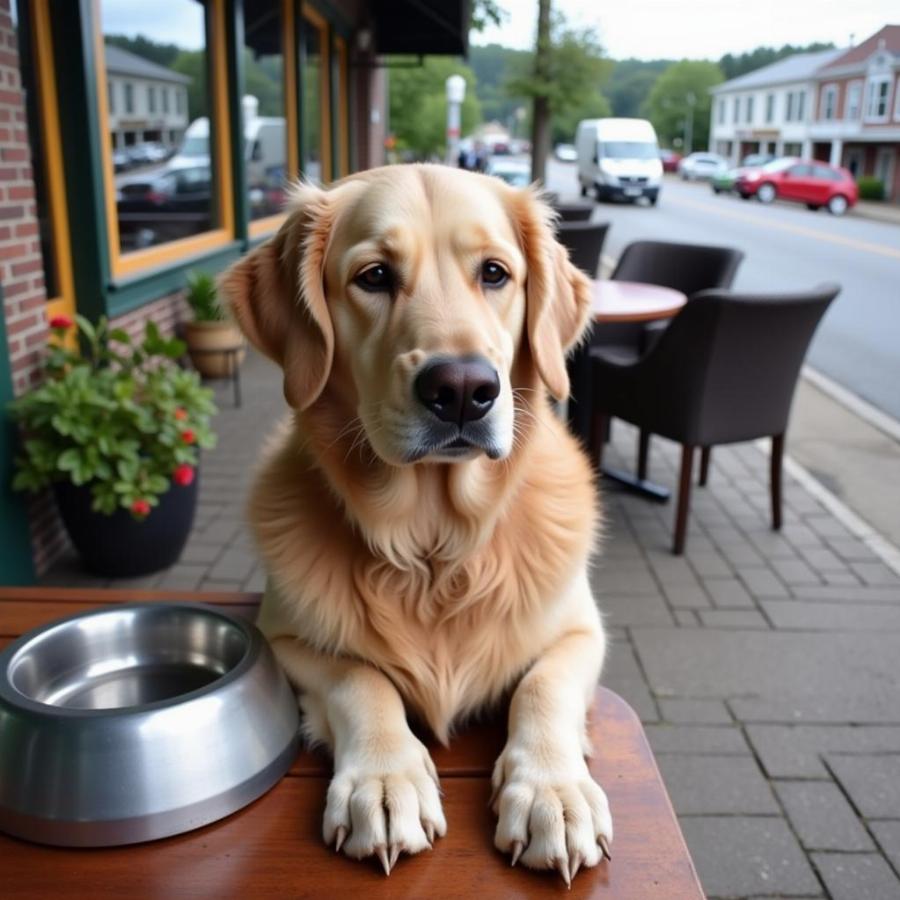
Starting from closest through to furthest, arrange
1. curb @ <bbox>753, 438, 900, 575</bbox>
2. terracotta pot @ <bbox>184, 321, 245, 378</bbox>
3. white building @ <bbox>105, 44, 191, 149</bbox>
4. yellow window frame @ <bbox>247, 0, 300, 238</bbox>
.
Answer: curb @ <bbox>753, 438, 900, 575</bbox>, white building @ <bbox>105, 44, 191, 149</bbox>, terracotta pot @ <bbox>184, 321, 245, 378</bbox>, yellow window frame @ <bbox>247, 0, 300, 238</bbox>

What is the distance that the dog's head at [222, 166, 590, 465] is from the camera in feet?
5.24

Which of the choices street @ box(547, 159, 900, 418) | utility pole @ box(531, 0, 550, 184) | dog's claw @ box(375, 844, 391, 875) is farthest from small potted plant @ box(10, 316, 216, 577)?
utility pole @ box(531, 0, 550, 184)

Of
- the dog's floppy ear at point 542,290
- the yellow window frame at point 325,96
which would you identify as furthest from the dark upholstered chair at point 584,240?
the yellow window frame at point 325,96

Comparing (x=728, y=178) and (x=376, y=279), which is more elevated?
(x=728, y=178)

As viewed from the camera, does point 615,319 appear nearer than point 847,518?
Yes

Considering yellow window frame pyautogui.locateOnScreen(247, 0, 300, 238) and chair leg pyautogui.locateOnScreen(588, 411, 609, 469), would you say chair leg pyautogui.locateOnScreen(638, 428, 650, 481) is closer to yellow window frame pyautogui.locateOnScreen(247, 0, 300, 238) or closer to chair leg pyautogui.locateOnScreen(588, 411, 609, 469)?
chair leg pyautogui.locateOnScreen(588, 411, 609, 469)

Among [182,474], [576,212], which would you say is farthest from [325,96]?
[182,474]

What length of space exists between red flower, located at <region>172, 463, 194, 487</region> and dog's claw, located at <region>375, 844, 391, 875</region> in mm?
2820

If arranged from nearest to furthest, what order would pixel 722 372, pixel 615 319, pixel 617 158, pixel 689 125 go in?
pixel 722 372, pixel 615 319, pixel 617 158, pixel 689 125

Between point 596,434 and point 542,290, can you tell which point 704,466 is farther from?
point 542,290

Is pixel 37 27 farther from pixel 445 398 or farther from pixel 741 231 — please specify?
pixel 741 231

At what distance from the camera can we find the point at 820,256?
17.3 m

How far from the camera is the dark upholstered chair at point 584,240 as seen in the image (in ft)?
20.0

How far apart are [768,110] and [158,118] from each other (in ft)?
156
